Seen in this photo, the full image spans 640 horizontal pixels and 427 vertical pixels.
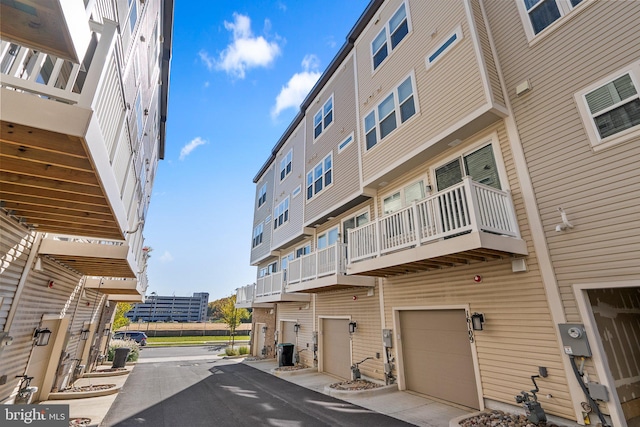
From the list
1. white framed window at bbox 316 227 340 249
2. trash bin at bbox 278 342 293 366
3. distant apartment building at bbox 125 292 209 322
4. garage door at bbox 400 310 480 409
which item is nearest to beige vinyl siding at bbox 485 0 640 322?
garage door at bbox 400 310 480 409

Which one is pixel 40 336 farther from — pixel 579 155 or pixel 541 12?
pixel 541 12

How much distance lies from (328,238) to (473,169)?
726cm

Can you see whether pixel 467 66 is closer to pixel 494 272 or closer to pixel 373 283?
pixel 494 272

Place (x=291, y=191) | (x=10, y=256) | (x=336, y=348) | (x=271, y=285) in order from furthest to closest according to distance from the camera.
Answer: (x=291, y=191), (x=271, y=285), (x=336, y=348), (x=10, y=256)

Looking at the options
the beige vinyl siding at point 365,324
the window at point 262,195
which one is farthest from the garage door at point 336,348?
the window at point 262,195

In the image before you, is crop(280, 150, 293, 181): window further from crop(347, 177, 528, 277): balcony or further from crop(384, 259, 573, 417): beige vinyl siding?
crop(384, 259, 573, 417): beige vinyl siding

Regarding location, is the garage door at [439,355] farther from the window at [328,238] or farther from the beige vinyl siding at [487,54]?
the beige vinyl siding at [487,54]

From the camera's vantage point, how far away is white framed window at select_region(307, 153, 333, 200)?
13297mm

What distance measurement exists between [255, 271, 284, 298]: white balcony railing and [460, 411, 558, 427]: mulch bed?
10026 mm

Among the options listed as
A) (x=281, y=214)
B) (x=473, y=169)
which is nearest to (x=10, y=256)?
(x=473, y=169)

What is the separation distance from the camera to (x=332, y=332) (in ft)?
41.0

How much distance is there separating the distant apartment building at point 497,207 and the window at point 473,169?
3cm

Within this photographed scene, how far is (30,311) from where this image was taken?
6.44 meters

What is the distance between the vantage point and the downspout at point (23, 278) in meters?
5.45
